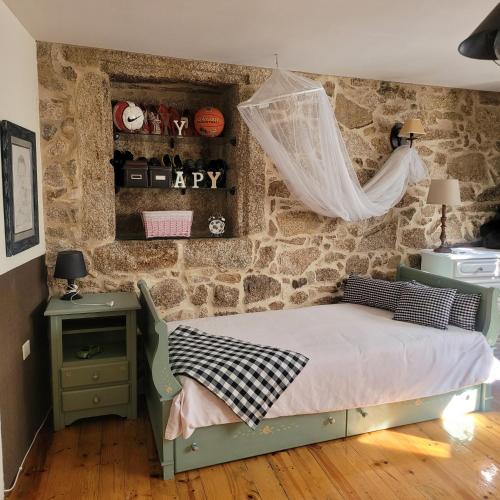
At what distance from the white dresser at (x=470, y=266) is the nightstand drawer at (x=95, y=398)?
2.68m

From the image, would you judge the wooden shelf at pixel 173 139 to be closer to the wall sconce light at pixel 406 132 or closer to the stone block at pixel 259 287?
the stone block at pixel 259 287

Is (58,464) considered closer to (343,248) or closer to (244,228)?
(244,228)

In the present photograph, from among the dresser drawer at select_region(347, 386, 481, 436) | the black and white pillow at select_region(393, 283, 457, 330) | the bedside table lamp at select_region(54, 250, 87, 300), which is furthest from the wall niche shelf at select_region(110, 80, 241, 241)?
the dresser drawer at select_region(347, 386, 481, 436)

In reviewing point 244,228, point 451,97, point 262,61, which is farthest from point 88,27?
point 451,97

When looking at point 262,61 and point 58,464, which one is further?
point 262,61

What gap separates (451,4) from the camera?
225 cm

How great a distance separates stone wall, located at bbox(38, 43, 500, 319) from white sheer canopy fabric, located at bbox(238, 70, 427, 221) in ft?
1.54

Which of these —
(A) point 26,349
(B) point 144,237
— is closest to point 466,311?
(B) point 144,237

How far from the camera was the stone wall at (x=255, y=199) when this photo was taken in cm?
295

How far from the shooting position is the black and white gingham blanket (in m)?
2.24

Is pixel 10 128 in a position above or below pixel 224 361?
above

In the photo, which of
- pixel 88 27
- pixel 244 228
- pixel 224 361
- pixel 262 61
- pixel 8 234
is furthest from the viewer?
pixel 244 228

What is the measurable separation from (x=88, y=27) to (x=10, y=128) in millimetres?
839

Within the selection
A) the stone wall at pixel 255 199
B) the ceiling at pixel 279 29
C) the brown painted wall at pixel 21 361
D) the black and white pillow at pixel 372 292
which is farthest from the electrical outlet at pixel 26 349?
the black and white pillow at pixel 372 292
